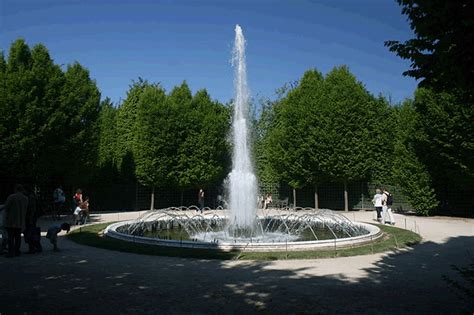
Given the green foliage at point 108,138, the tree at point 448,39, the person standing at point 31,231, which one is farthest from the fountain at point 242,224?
the green foliage at point 108,138

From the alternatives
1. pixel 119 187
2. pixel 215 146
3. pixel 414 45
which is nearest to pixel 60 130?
pixel 119 187

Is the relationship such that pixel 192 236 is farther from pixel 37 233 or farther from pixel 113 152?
pixel 113 152

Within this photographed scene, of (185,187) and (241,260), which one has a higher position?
(185,187)

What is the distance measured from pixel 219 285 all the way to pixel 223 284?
120 mm

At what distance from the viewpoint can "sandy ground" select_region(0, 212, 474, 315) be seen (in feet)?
22.9

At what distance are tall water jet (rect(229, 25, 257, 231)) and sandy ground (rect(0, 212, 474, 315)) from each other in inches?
303

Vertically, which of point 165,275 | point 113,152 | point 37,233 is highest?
point 113,152

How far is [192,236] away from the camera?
56.1 ft

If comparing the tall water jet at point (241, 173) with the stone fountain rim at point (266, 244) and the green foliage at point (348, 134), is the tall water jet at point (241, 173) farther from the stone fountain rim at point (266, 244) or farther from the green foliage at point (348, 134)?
the green foliage at point (348, 134)

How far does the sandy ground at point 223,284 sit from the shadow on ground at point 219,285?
0.06 ft

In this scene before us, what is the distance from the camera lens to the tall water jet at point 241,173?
1897 cm

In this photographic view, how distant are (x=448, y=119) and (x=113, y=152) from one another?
25523 millimetres

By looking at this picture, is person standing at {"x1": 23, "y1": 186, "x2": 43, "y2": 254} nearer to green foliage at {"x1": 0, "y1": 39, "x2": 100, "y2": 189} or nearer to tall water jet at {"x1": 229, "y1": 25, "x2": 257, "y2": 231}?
tall water jet at {"x1": 229, "y1": 25, "x2": 257, "y2": 231}

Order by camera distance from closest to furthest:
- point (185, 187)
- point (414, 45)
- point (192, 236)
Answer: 1. point (414, 45)
2. point (192, 236)
3. point (185, 187)
